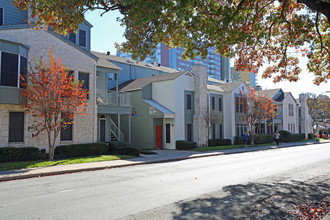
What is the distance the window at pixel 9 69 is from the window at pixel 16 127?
1.85 meters

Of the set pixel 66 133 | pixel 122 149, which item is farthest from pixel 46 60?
pixel 122 149

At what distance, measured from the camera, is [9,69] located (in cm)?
1614

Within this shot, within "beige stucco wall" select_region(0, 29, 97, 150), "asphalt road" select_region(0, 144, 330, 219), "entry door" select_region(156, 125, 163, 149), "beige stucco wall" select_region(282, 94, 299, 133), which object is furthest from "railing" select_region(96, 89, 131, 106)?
"beige stucco wall" select_region(282, 94, 299, 133)

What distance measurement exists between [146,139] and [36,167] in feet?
48.7

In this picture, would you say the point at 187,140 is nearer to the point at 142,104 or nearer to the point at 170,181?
the point at 142,104

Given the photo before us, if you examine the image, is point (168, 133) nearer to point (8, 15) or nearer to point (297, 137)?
point (8, 15)

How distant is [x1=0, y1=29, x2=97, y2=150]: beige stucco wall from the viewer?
16.7 m

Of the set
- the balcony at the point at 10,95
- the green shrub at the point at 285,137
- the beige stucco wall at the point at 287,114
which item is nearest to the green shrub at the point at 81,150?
the balcony at the point at 10,95

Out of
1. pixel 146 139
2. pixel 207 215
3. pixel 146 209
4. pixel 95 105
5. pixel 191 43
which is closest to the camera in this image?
pixel 207 215

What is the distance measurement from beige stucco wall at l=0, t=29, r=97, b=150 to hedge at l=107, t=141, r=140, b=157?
1468 millimetres

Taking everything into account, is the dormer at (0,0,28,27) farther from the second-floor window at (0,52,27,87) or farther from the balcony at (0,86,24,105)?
the balcony at (0,86,24,105)

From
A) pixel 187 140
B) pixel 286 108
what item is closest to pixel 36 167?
pixel 187 140

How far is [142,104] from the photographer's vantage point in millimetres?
28438

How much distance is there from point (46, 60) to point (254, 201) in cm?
1617
